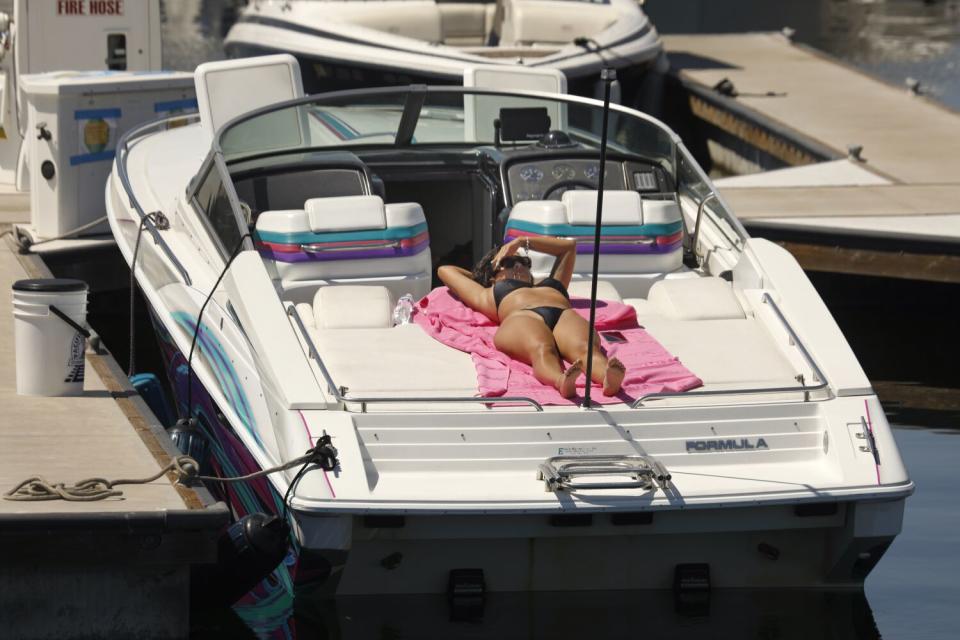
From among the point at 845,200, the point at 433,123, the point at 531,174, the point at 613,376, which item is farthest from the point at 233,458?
the point at 845,200

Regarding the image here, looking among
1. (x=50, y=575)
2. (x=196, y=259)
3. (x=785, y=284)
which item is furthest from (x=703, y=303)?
(x=50, y=575)

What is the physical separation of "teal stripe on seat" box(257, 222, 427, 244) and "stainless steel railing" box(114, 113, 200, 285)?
Answer: 0.40 m

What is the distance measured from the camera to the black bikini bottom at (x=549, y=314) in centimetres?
613

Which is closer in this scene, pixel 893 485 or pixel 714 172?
pixel 893 485

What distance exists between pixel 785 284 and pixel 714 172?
9172 millimetres

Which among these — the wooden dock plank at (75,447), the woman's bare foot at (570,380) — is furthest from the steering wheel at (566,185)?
the wooden dock plank at (75,447)

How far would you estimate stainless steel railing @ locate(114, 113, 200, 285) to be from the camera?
277 inches

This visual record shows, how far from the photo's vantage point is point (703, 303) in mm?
6625

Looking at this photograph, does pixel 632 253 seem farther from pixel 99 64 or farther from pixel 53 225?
pixel 99 64

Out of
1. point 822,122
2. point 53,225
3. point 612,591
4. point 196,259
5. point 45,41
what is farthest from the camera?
point 822,122

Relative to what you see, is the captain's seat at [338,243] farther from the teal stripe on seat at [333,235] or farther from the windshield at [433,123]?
the windshield at [433,123]

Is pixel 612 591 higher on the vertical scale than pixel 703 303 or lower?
lower

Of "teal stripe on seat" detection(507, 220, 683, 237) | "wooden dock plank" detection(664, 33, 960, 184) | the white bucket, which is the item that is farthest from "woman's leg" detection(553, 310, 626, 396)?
"wooden dock plank" detection(664, 33, 960, 184)

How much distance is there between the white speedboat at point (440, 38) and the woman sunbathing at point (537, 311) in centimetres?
711
